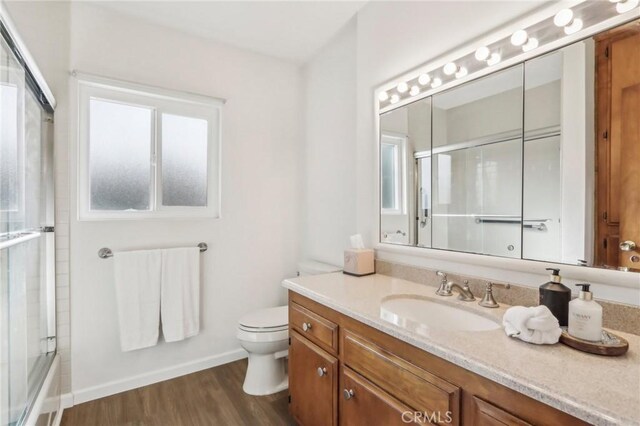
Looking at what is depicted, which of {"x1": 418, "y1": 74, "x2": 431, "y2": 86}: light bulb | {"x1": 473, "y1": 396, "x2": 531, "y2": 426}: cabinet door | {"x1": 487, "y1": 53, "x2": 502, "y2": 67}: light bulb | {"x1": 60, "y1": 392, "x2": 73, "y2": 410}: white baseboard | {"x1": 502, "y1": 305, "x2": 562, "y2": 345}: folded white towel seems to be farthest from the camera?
{"x1": 60, "y1": 392, "x2": 73, "y2": 410}: white baseboard

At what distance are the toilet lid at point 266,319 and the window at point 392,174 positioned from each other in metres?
1.00

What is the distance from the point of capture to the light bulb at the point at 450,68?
147cm

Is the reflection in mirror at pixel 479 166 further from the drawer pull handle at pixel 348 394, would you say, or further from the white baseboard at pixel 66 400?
the white baseboard at pixel 66 400

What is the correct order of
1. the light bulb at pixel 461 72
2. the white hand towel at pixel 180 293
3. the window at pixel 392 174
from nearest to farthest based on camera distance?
the light bulb at pixel 461 72 → the window at pixel 392 174 → the white hand towel at pixel 180 293

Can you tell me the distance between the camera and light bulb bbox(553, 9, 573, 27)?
1086 millimetres

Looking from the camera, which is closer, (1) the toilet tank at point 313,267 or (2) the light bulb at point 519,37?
(2) the light bulb at point 519,37

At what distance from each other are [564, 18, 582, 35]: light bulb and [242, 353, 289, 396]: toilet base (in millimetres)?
2239

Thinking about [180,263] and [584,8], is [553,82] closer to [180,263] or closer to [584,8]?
[584,8]

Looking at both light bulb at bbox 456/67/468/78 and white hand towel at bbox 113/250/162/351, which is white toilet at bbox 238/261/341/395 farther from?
light bulb at bbox 456/67/468/78

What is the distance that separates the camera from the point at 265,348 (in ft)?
6.50

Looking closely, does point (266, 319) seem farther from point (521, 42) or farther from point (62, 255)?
point (521, 42)

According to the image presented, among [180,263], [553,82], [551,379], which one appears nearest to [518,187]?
[553,82]

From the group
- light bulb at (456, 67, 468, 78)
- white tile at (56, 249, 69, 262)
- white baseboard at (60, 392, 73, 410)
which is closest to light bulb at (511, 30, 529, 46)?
light bulb at (456, 67, 468, 78)

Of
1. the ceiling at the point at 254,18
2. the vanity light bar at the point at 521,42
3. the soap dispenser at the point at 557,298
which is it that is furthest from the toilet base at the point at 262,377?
the ceiling at the point at 254,18
